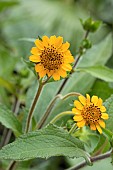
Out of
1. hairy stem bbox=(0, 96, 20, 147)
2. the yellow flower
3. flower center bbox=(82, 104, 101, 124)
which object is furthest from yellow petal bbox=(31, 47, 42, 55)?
hairy stem bbox=(0, 96, 20, 147)

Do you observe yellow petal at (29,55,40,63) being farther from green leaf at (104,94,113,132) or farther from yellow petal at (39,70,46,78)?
green leaf at (104,94,113,132)

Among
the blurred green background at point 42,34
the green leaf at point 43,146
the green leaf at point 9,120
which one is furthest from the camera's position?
the blurred green background at point 42,34

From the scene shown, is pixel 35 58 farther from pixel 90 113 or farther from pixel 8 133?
pixel 8 133

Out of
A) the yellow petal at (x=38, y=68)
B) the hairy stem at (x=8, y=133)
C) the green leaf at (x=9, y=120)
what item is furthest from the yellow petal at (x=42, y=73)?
the hairy stem at (x=8, y=133)

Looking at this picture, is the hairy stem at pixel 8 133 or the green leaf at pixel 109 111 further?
the hairy stem at pixel 8 133

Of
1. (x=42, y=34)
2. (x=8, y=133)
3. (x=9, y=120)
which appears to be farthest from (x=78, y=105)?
(x=42, y=34)

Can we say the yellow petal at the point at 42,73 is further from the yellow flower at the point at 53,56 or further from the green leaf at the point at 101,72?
the green leaf at the point at 101,72
